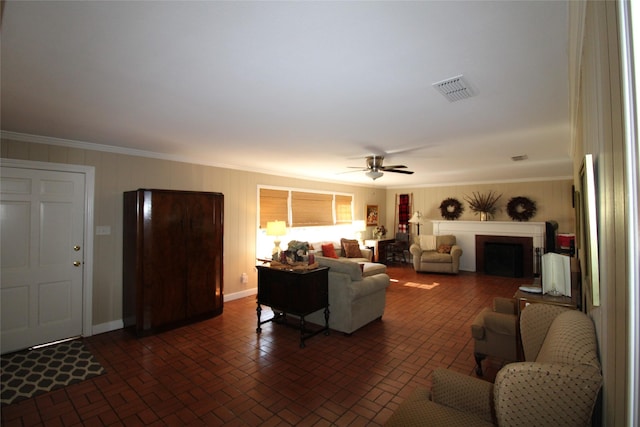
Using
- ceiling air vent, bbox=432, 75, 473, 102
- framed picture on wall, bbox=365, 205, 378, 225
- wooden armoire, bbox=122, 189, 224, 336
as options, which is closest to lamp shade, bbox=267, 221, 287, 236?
wooden armoire, bbox=122, 189, 224, 336

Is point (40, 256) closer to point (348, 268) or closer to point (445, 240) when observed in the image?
point (348, 268)

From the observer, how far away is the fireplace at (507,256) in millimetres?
7160

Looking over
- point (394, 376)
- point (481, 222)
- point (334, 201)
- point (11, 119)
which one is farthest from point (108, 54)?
point (481, 222)

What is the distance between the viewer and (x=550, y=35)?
158 centimetres

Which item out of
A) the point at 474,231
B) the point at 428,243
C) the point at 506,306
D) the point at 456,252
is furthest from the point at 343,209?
the point at 506,306

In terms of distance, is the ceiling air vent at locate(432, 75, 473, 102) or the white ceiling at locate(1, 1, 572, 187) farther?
the ceiling air vent at locate(432, 75, 473, 102)

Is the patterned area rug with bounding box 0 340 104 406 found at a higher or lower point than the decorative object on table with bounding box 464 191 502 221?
lower

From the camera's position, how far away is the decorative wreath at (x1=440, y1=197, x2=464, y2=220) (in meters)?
8.38

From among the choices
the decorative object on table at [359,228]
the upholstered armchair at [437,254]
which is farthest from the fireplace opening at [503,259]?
the decorative object on table at [359,228]

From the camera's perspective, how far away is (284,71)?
77.4 inches

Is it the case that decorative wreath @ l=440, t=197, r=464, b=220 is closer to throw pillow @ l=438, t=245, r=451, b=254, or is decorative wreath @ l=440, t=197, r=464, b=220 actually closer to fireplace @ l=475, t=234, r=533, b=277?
fireplace @ l=475, t=234, r=533, b=277

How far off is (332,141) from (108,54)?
7.88ft

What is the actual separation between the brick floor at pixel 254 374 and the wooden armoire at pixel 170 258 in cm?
24

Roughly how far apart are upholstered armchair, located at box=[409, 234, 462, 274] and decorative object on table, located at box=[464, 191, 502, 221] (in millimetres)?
941
